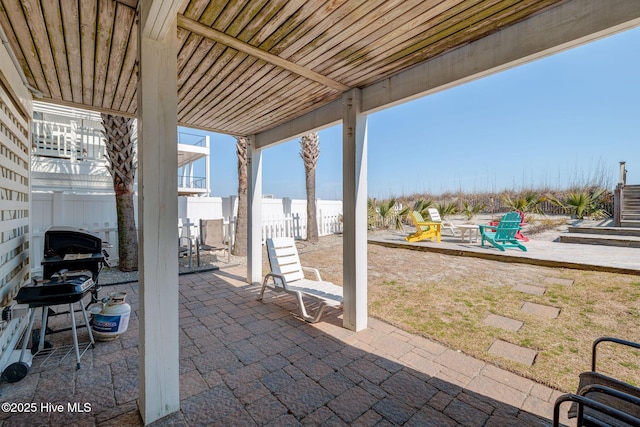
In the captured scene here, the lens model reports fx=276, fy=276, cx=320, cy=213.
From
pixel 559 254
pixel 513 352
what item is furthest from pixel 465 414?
pixel 559 254

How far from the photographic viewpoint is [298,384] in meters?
2.23

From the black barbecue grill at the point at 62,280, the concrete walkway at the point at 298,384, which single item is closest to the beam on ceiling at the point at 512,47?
the concrete walkway at the point at 298,384

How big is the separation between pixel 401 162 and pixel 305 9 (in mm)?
22470

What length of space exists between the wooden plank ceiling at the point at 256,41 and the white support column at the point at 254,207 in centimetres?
163

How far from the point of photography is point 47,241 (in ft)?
10.8

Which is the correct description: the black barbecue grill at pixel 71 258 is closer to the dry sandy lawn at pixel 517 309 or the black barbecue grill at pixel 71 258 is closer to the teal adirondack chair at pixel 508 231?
the dry sandy lawn at pixel 517 309

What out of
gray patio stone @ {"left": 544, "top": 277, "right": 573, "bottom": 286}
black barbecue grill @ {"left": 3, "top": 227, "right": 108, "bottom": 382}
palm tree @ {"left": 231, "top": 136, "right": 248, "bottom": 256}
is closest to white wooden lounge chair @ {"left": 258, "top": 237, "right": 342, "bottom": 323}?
black barbecue grill @ {"left": 3, "top": 227, "right": 108, "bottom": 382}

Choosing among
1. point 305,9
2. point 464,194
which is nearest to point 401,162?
point 464,194

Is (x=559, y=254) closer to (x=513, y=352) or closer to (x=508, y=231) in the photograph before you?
(x=508, y=231)

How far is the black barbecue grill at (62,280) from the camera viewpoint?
2.26 meters

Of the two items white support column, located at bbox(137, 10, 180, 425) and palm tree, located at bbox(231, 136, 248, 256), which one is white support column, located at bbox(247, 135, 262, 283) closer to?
palm tree, located at bbox(231, 136, 248, 256)

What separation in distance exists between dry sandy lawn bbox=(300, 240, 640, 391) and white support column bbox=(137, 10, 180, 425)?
2.49 metres

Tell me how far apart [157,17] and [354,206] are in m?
2.34

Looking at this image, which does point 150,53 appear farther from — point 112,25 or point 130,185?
point 130,185
